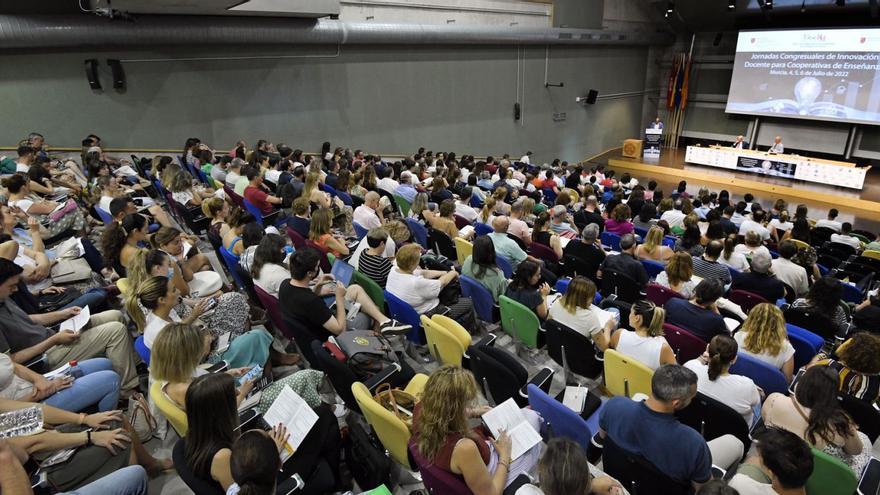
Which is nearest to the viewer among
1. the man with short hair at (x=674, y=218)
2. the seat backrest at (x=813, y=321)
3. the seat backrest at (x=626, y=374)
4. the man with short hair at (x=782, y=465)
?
the man with short hair at (x=782, y=465)

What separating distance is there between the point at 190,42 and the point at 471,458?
9.85 m

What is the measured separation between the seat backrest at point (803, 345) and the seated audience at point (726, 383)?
108 cm

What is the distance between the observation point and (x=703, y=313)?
3697 mm

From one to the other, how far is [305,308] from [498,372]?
1.38 meters

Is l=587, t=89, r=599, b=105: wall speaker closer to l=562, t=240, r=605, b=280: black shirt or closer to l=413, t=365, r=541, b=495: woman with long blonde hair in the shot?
l=562, t=240, r=605, b=280: black shirt

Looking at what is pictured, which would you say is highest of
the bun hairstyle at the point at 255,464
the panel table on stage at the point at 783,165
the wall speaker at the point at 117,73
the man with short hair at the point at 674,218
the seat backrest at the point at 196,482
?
the wall speaker at the point at 117,73

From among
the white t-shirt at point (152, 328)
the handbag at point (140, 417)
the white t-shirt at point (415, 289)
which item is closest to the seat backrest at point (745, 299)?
the white t-shirt at point (415, 289)

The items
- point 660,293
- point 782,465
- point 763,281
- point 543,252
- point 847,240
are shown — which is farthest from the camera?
point 847,240

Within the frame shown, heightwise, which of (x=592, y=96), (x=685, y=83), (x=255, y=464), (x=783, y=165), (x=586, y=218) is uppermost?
(x=685, y=83)

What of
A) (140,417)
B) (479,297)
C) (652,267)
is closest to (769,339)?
(652,267)

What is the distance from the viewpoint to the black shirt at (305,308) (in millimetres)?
3326

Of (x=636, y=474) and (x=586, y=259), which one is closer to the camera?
(x=636, y=474)

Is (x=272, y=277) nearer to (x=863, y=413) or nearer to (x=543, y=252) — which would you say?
(x=543, y=252)

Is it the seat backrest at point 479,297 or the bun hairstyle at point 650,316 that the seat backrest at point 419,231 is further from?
the bun hairstyle at point 650,316
